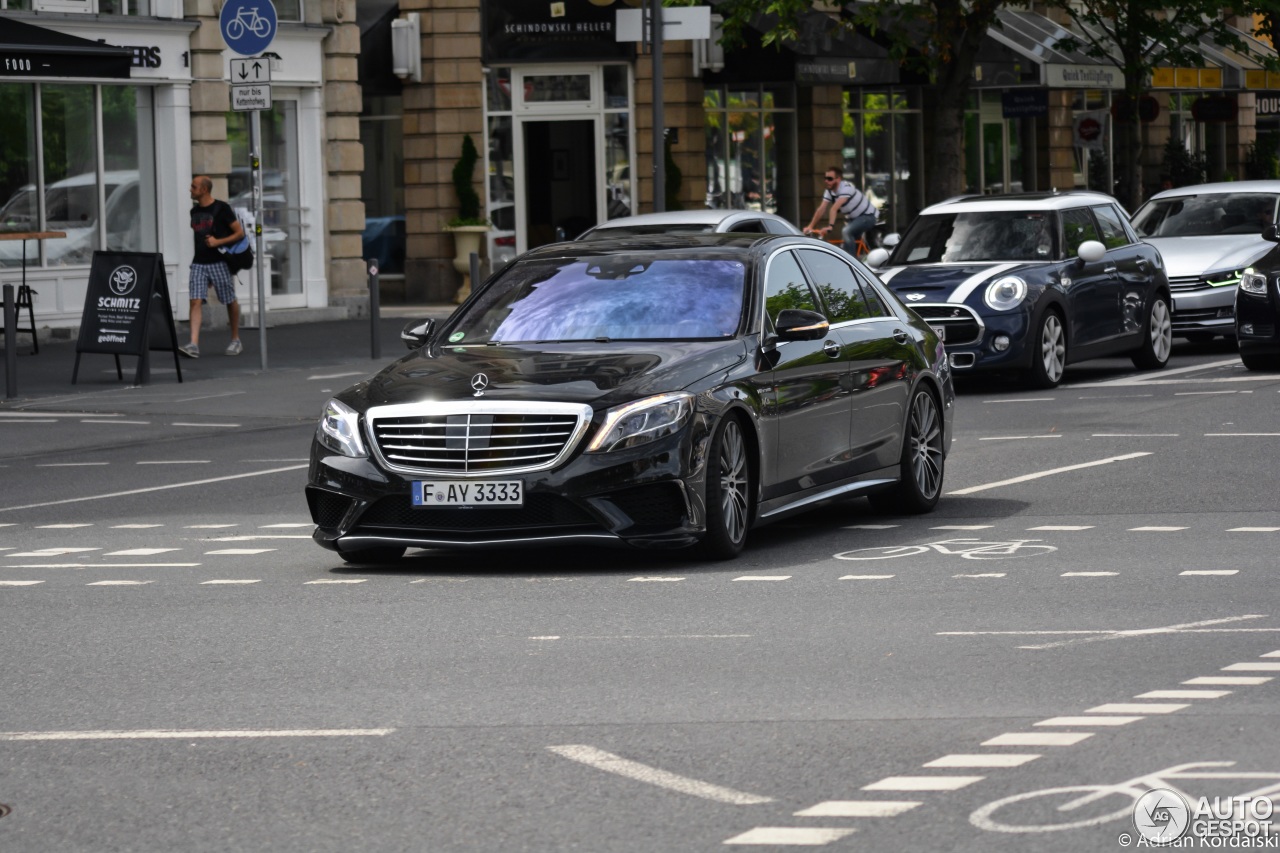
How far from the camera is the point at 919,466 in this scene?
1233cm

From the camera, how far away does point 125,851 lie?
559cm

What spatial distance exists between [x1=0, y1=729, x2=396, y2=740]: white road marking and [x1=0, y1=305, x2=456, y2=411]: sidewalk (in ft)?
44.4

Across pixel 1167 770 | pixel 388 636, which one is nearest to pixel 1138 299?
pixel 388 636

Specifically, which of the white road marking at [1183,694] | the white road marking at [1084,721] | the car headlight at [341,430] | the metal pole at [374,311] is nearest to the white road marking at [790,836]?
the white road marking at [1084,721]

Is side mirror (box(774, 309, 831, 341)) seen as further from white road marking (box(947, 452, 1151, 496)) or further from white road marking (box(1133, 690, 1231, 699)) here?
white road marking (box(1133, 690, 1231, 699))

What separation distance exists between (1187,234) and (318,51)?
1251cm

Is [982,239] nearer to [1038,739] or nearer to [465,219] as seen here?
[1038,739]

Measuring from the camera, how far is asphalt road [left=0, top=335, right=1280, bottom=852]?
5.84 metres

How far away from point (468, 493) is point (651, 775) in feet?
13.0

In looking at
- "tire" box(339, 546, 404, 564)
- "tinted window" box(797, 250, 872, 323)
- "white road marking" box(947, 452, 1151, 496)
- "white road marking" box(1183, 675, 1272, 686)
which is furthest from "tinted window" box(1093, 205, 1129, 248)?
"white road marking" box(1183, 675, 1272, 686)

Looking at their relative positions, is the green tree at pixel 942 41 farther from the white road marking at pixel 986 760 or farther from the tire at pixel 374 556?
the white road marking at pixel 986 760

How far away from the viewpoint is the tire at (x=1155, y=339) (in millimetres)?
22109

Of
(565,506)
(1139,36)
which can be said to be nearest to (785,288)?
(565,506)

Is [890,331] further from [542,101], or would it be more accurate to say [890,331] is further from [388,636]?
[542,101]
